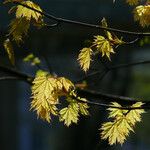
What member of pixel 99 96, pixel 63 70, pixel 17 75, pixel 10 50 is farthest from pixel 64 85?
pixel 63 70

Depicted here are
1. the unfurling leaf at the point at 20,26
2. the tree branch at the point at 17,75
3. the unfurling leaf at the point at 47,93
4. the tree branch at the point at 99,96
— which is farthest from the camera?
the tree branch at the point at 17,75

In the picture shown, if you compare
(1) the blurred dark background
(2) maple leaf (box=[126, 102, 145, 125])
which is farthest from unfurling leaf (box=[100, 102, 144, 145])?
(1) the blurred dark background

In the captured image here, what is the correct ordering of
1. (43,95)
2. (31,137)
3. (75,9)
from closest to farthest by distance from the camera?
(43,95), (75,9), (31,137)

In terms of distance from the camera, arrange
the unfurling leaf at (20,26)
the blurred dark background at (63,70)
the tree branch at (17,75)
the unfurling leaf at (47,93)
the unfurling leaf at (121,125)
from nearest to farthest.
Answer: the unfurling leaf at (47,93) < the unfurling leaf at (121,125) < the unfurling leaf at (20,26) < the tree branch at (17,75) < the blurred dark background at (63,70)

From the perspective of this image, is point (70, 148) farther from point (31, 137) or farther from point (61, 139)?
point (31, 137)

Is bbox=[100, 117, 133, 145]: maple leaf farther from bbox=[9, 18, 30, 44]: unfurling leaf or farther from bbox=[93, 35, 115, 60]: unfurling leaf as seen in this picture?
bbox=[9, 18, 30, 44]: unfurling leaf

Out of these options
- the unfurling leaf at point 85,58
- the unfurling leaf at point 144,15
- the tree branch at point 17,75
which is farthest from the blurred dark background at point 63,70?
the unfurling leaf at point 85,58

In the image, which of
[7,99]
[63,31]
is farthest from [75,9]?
[7,99]

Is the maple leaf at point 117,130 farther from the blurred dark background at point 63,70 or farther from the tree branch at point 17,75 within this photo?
the blurred dark background at point 63,70
